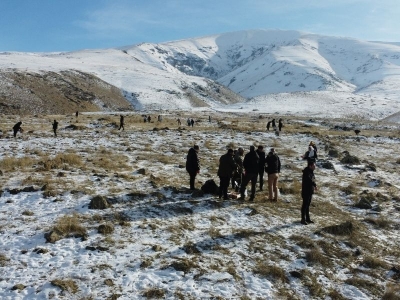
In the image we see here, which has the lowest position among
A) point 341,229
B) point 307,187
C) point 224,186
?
point 341,229

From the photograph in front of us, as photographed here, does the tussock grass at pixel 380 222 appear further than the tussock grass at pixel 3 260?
Yes

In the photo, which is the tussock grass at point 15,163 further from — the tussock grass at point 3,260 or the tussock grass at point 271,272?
the tussock grass at point 271,272


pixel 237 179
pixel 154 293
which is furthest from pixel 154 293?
pixel 237 179

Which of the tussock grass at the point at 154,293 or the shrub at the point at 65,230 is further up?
the shrub at the point at 65,230

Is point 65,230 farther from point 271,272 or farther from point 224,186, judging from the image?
point 224,186

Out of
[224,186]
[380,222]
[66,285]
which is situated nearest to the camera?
[66,285]

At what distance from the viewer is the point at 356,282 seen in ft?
30.1

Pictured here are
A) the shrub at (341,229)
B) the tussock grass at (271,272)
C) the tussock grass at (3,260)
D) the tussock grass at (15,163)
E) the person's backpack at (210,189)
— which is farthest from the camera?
the tussock grass at (15,163)

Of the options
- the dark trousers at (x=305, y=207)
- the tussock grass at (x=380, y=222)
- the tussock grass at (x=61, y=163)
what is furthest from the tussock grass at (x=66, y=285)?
the tussock grass at (x=380, y=222)

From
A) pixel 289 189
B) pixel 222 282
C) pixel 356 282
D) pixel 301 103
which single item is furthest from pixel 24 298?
pixel 301 103

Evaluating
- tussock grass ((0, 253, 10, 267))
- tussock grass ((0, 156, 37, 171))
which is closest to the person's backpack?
tussock grass ((0, 253, 10, 267))

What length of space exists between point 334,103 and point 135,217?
15240 centimetres

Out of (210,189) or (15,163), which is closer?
(210,189)

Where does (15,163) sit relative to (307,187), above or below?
below
